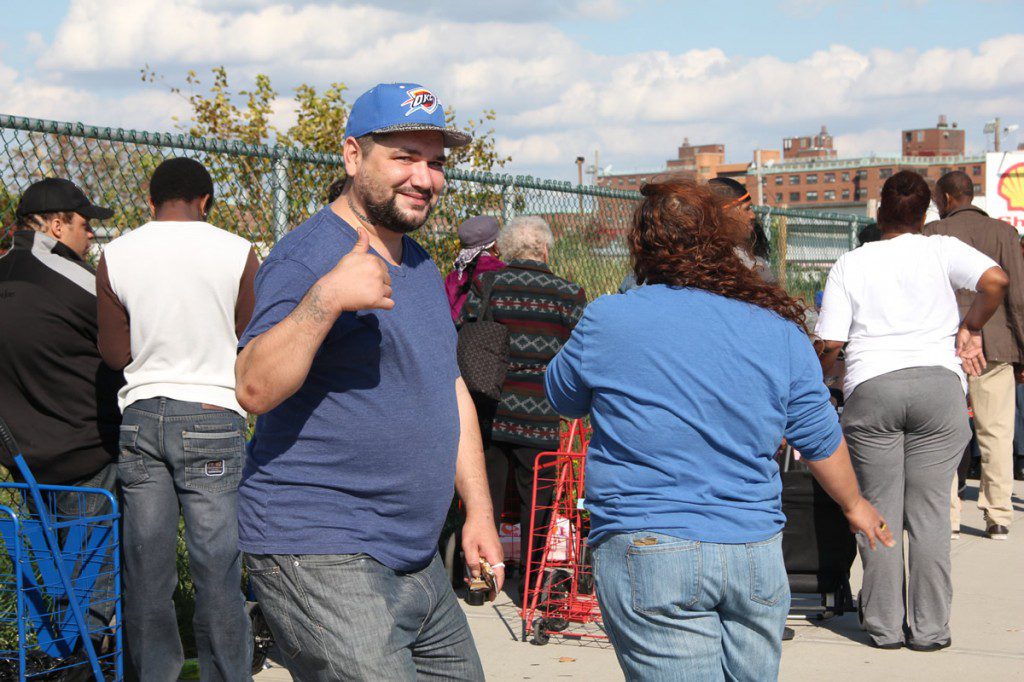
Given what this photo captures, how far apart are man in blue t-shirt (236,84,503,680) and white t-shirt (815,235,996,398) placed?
3.20 meters

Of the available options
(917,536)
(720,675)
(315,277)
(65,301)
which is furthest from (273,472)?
(917,536)

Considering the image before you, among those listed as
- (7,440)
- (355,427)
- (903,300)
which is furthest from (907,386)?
(7,440)

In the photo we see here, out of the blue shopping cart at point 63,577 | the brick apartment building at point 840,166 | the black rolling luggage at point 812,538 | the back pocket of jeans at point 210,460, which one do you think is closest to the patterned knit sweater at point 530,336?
the black rolling luggage at point 812,538

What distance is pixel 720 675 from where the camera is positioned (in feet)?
9.64

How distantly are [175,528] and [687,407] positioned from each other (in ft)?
7.20

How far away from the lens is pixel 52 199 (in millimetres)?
4426

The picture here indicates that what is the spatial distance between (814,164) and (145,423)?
144 meters

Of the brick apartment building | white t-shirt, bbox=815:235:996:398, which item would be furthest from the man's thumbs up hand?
the brick apartment building

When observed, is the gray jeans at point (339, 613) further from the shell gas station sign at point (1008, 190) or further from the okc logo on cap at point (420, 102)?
the shell gas station sign at point (1008, 190)

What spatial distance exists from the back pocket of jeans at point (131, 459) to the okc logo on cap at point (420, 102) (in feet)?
6.22

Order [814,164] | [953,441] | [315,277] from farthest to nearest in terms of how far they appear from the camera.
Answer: [814,164]
[953,441]
[315,277]

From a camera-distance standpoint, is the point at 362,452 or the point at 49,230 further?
the point at 49,230

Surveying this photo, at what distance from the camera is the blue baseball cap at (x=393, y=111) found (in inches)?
111

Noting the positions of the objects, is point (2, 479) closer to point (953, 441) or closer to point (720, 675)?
Result: point (720, 675)
